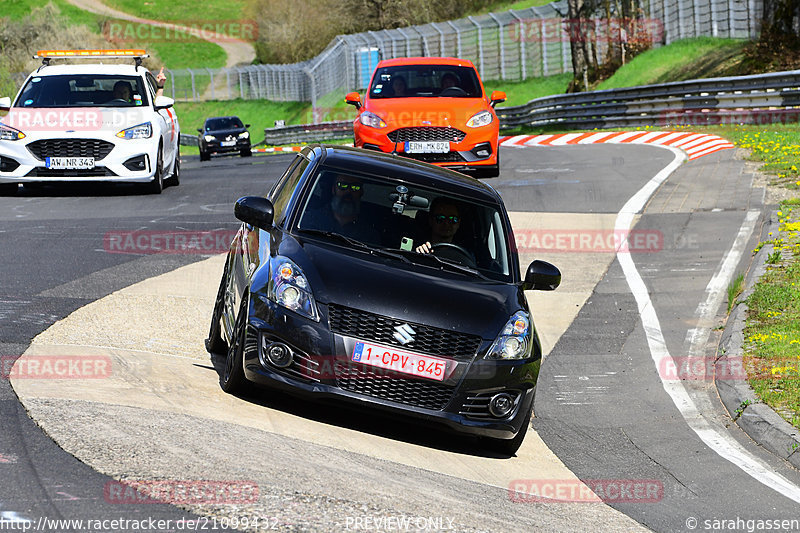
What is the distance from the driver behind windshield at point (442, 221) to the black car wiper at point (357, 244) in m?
0.35

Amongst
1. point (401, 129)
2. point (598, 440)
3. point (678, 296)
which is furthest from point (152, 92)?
point (598, 440)

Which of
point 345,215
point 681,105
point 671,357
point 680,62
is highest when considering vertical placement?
point 345,215

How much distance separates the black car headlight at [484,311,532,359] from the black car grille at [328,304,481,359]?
194 mm

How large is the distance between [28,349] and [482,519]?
3707mm

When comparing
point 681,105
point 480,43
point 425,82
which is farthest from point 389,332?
point 480,43

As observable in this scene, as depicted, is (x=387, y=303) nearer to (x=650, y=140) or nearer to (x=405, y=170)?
(x=405, y=170)

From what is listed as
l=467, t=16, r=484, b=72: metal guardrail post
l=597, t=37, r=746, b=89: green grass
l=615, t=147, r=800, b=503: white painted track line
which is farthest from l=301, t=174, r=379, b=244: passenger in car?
l=467, t=16, r=484, b=72: metal guardrail post

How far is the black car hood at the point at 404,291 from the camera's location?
6.74 metres

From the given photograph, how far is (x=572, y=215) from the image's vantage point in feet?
52.4

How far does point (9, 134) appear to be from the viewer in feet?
56.4

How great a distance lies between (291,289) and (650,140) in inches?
810

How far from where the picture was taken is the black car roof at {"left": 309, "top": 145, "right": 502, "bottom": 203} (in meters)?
8.05

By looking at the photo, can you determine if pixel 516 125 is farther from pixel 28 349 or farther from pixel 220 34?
pixel 220 34

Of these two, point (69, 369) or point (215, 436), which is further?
point (69, 369)
